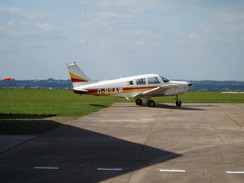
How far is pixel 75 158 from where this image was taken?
9969 mm

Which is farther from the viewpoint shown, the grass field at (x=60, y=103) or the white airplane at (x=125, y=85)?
the white airplane at (x=125, y=85)

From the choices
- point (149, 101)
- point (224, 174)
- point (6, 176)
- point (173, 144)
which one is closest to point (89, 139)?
point (173, 144)

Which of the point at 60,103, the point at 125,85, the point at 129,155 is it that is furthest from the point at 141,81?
the point at 129,155

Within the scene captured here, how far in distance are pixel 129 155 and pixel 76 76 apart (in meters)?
17.5

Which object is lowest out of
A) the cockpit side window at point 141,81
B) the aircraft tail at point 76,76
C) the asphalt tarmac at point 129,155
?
the asphalt tarmac at point 129,155

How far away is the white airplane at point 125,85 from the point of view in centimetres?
2684

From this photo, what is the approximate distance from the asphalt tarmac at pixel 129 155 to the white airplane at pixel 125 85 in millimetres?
10751

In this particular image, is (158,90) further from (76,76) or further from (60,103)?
(60,103)

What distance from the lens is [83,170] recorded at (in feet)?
28.6

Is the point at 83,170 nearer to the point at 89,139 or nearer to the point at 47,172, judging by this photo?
the point at 47,172

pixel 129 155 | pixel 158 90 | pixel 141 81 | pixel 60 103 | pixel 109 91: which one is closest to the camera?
pixel 129 155

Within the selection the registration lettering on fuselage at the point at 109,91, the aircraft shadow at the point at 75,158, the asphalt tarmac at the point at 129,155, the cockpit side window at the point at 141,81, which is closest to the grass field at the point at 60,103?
the registration lettering on fuselage at the point at 109,91

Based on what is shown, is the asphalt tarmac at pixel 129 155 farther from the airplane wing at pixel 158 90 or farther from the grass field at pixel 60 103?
the airplane wing at pixel 158 90

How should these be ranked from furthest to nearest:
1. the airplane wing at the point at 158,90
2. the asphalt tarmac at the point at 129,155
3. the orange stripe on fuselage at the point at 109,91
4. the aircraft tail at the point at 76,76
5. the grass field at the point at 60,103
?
the aircraft tail at the point at 76,76 → the orange stripe on fuselage at the point at 109,91 → the airplane wing at the point at 158,90 → the grass field at the point at 60,103 → the asphalt tarmac at the point at 129,155
